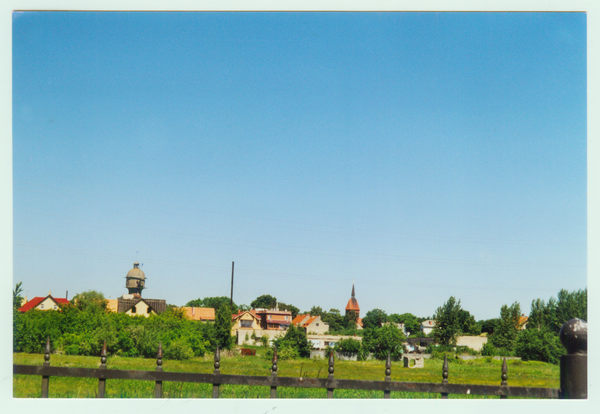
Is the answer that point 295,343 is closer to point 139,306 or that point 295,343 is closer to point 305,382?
point 139,306

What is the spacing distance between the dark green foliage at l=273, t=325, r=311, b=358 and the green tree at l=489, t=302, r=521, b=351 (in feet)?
34.6

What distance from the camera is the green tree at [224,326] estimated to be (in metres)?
26.6

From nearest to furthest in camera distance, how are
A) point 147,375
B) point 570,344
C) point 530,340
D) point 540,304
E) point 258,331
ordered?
point 570,344 < point 147,375 < point 530,340 < point 540,304 < point 258,331

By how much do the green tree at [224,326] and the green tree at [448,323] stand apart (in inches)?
572

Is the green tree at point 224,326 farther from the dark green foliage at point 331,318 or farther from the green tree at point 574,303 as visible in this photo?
the dark green foliage at point 331,318

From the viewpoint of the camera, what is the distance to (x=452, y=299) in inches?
1258

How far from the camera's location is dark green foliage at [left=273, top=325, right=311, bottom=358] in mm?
25875

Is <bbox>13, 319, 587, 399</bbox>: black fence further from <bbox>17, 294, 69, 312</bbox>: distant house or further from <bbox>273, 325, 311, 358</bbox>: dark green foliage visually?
<bbox>273, 325, 311, 358</bbox>: dark green foliage

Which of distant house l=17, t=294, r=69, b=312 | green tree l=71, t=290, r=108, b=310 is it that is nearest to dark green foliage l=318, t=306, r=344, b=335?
green tree l=71, t=290, r=108, b=310

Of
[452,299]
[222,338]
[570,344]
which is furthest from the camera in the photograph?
[452,299]

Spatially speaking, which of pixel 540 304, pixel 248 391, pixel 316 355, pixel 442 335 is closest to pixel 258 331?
pixel 316 355
